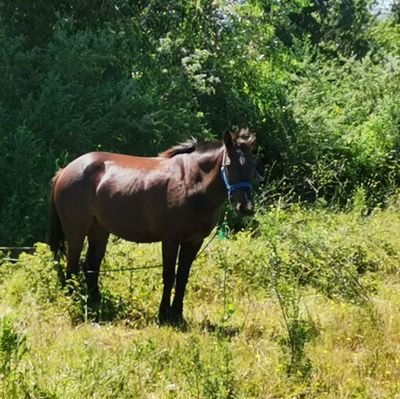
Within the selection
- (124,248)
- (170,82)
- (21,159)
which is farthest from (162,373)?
(170,82)

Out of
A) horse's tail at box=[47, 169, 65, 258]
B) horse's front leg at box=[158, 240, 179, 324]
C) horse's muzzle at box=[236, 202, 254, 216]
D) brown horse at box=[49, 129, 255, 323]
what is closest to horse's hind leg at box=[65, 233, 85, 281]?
brown horse at box=[49, 129, 255, 323]

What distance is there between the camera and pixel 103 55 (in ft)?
41.3

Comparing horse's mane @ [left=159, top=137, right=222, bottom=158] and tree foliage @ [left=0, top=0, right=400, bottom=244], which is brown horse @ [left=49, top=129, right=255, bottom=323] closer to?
horse's mane @ [left=159, top=137, right=222, bottom=158]

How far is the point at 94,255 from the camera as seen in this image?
7305 millimetres

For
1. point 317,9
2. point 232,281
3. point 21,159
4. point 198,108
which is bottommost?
point 232,281

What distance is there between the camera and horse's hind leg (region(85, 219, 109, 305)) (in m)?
7.12

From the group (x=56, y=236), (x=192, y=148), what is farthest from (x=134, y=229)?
(x=56, y=236)

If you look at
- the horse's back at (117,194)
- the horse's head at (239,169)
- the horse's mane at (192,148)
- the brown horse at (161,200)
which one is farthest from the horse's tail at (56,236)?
the horse's head at (239,169)

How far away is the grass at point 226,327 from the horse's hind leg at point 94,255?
0.54ft

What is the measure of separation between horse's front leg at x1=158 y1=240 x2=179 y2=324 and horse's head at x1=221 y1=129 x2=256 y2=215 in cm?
77

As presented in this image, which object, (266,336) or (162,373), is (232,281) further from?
(162,373)

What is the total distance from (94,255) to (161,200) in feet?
3.83

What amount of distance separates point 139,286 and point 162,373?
243cm

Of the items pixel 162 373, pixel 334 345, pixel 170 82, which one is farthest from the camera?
pixel 170 82
